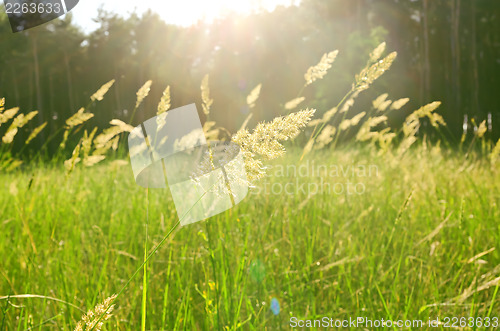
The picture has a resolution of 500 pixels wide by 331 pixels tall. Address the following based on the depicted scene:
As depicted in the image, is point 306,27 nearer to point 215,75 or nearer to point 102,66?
point 215,75

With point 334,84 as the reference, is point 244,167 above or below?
above

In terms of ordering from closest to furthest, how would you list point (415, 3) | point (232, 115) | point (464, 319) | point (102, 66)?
point (464, 319) < point (102, 66) < point (415, 3) < point (232, 115)

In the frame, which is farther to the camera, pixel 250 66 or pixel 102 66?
pixel 250 66

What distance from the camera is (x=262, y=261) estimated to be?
143 centimetres

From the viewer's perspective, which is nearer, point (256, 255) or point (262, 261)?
point (256, 255)

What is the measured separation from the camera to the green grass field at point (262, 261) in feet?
3.84

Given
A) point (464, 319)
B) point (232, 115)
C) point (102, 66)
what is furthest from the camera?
point (232, 115)

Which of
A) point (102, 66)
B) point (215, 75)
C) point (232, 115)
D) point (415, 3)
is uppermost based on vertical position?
point (415, 3)

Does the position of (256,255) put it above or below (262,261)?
above

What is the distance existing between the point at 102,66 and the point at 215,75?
15.8ft

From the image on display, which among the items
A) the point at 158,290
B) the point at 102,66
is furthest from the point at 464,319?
the point at 102,66

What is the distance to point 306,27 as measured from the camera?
1609 centimetres

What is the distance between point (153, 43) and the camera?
548 inches

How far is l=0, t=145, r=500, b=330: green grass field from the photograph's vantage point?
117 centimetres
